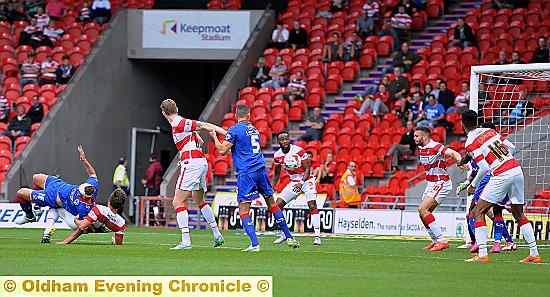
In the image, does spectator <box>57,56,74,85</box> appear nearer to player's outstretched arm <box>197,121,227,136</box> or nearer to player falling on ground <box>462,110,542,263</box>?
player's outstretched arm <box>197,121,227,136</box>

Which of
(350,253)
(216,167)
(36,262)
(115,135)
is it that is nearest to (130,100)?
(115,135)

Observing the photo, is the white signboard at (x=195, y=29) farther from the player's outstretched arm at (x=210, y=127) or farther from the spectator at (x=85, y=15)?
the player's outstretched arm at (x=210, y=127)

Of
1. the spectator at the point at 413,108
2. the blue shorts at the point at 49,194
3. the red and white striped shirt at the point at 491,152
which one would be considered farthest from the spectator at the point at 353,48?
the red and white striped shirt at the point at 491,152

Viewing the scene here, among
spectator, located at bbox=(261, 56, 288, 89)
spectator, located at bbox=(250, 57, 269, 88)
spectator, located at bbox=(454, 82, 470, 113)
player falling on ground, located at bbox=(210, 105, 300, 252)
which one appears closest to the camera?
player falling on ground, located at bbox=(210, 105, 300, 252)

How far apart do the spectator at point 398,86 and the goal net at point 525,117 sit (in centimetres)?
585

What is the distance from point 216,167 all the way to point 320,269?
1993 cm

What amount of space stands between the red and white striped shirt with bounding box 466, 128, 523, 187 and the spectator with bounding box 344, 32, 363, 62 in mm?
19448

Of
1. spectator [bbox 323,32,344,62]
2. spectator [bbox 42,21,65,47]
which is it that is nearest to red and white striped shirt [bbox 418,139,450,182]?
spectator [bbox 323,32,344,62]

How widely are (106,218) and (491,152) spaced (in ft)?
21.2

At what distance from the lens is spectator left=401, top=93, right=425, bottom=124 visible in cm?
3091

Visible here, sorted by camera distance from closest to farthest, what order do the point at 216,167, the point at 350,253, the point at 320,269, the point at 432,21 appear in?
the point at 320,269, the point at 350,253, the point at 216,167, the point at 432,21

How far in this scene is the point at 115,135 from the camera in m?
38.0

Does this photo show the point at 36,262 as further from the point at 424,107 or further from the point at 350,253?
the point at 424,107

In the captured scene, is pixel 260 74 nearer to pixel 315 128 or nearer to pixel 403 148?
pixel 315 128
